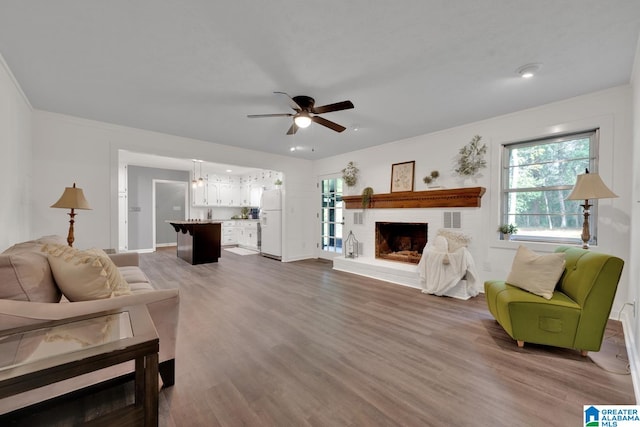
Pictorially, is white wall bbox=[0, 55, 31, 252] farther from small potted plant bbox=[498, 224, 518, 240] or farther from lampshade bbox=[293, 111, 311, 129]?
small potted plant bbox=[498, 224, 518, 240]

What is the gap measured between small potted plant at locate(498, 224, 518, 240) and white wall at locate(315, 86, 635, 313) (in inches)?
3.5

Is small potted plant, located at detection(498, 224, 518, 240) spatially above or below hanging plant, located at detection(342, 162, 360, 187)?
below

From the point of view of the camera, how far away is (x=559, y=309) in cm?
210

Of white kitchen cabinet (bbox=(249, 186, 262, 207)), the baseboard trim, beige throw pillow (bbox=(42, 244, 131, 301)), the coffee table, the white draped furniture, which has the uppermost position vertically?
white kitchen cabinet (bbox=(249, 186, 262, 207))

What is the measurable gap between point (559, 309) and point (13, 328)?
11.5ft

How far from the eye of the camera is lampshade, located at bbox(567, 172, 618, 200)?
2.50m

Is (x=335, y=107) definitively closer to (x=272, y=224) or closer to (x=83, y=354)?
(x=83, y=354)

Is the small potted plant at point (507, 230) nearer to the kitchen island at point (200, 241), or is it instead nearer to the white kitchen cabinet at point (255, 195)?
the kitchen island at point (200, 241)

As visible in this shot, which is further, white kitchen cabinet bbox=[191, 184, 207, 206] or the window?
white kitchen cabinet bbox=[191, 184, 207, 206]

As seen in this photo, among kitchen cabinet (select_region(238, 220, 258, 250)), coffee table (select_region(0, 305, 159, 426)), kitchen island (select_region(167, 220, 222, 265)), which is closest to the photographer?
coffee table (select_region(0, 305, 159, 426))

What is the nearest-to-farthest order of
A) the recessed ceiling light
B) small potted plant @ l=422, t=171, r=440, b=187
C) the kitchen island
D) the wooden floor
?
the wooden floor, the recessed ceiling light, small potted plant @ l=422, t=171, r=440, b=187, the kitchen island

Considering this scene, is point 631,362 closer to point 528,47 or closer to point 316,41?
point 528,47

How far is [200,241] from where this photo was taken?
5.82 meters

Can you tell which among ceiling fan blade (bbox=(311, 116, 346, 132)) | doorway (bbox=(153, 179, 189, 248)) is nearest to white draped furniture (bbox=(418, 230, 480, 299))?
ceiling fan blade (bbox=(311, 116, 346, 132))
